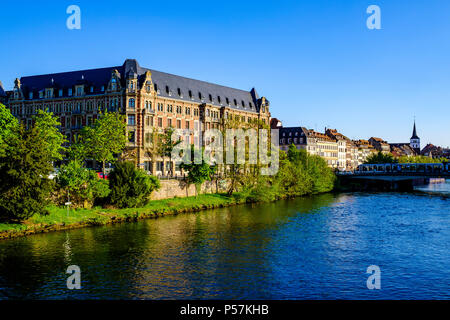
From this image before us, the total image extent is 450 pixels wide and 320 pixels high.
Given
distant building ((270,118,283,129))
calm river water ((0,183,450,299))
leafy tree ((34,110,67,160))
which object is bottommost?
calm river water ((0,183,450,299))

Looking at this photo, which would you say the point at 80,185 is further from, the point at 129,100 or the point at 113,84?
the point at 113,84

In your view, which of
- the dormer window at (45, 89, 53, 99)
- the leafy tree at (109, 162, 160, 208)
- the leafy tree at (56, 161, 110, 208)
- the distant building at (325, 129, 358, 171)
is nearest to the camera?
the leafy tree at (56, 161, 110, 208)

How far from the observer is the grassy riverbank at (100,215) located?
134ft

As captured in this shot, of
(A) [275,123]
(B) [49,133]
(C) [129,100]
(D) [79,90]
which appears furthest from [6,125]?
(A) [275,123]

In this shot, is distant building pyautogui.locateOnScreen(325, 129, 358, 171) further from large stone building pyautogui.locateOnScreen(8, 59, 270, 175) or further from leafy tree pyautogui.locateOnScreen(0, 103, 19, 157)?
leafy tree pyautogui.locateOnScreen(0, 103, 19, 157)

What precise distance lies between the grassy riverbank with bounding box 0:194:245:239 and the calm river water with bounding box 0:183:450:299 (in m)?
1.99

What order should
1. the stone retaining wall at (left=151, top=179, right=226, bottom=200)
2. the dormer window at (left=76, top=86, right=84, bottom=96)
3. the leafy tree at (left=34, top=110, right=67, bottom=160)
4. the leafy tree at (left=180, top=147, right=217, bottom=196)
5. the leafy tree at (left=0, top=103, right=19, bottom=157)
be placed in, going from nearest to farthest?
the leafy tree at (left=0, top=103, right=19, bottom=157) → the leafy tree at (left=34, top=110, right=67, bottom=160) → the stone retaining wall at (left=151, top=179, right=226, bottom=200) → the leafy tree at (left=180, top=147, right=217, bottom=196) → the dormer window at (left=76, top=86, right=84, bottom=96)

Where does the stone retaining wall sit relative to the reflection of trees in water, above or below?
above

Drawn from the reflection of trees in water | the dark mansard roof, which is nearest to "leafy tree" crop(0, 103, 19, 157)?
the reflection of trees in water

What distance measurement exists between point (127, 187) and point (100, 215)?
237 inches

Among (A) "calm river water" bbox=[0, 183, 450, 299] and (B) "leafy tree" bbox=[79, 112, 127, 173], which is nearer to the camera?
(A) "calm river water" bbox=[0, 183, 450, 299]

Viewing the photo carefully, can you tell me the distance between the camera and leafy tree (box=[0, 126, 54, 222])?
40.4 m

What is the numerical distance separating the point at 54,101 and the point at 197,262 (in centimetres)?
7043
